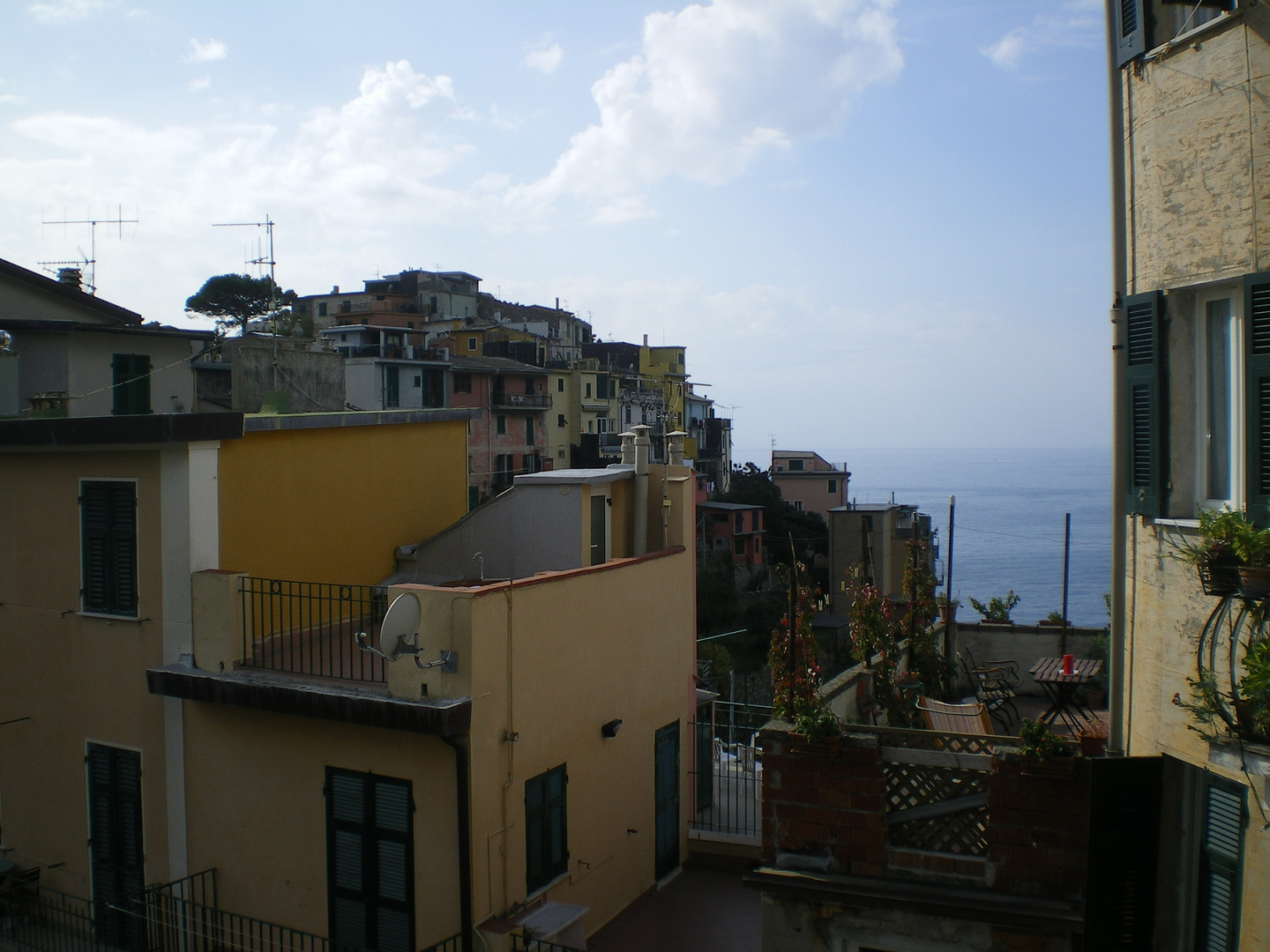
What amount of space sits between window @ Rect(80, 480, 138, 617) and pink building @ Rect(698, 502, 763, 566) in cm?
5340

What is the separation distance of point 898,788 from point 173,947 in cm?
754

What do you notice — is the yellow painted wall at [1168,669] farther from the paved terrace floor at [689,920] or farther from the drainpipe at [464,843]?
the paved terrace floor at [689,920]

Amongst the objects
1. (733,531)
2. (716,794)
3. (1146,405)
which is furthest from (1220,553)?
(733,531)

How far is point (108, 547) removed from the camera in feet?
32.8

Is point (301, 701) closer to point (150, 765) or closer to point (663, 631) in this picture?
point (150, 765)

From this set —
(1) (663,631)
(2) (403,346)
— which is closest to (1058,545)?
(2) (403,346)

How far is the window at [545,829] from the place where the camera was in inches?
357

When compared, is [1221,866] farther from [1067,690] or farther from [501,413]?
[501,413]

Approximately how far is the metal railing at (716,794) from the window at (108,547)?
22.7ft

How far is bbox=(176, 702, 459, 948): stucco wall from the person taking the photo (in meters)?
8.41

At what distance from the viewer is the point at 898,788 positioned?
6.63m

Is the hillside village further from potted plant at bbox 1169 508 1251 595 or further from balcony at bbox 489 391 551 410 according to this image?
balcony at bbox 489 391 551 410

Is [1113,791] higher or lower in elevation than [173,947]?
higher

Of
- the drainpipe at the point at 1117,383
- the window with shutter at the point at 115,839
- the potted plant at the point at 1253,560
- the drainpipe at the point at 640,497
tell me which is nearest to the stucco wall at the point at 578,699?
the drainpipe at the point at 640,497
